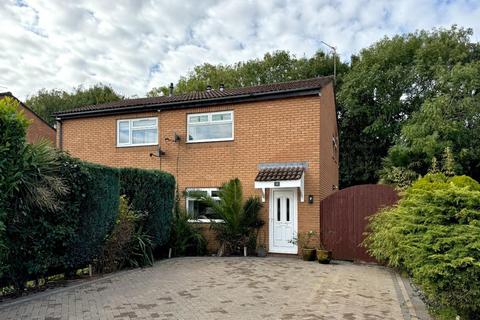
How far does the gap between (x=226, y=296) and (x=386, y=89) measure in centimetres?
2186

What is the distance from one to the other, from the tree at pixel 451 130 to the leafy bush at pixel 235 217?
9.47 m

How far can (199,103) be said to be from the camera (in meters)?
14.7

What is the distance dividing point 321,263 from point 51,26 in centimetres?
1057

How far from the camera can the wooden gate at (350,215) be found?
1230cm

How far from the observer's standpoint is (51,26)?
36.4 ft

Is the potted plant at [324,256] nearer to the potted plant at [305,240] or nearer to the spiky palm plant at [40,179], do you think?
the potted plant at [305,240]

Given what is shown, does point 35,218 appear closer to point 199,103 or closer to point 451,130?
point 199,103

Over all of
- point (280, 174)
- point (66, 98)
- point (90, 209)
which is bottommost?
point (90, 209)

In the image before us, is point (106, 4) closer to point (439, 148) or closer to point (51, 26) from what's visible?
point (51, 26)

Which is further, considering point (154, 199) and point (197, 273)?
point (154, 199)

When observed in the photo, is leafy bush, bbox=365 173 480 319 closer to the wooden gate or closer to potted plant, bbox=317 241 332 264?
potted plant, bbox=317 241 332 264

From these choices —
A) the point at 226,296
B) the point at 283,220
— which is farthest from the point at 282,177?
the point at 226,296

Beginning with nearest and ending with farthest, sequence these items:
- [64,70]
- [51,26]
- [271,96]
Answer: [51,26]
[271,96]
[64,70]

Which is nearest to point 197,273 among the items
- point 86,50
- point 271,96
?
point 271,96
